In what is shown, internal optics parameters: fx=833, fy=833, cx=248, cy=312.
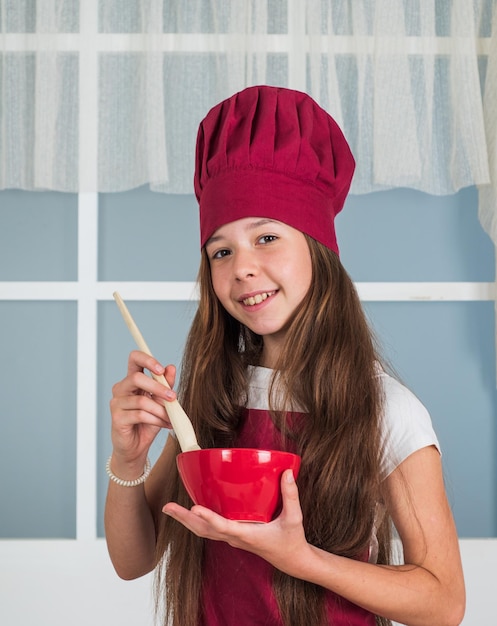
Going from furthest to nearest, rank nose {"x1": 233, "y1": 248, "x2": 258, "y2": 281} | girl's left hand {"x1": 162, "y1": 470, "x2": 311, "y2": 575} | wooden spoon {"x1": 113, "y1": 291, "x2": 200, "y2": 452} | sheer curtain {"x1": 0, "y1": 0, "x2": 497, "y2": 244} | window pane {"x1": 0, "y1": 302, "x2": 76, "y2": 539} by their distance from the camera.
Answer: window pane {"x1": 0, "y1": 302, "x2": 76, "y2": 539}, sheer curtain {"x1": 0, "y1": 0, "x2": 497, "y2": 244}, nose {"x1": 233, "y1": 248, "x2": 258, "y2": 281}, wooden spoon {"x1": 113, "y1": 291, "x2": 200, "y2": 452}, girl's left hand {"x1": 162, "y1": 470, "x2": 311, "y2": 575}

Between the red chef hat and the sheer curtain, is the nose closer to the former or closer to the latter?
the red chef hat

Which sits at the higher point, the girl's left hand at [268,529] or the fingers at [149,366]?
the fingers at [149,366]

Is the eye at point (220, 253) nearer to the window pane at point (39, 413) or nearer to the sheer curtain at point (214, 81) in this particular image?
the sheer curtain at point (214, 81)

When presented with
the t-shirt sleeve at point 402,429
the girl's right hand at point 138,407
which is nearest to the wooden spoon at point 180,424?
the girl's right hand at point 138,407

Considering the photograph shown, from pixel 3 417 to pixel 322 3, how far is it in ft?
4.37

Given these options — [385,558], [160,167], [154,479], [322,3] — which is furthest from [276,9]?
[385,558]

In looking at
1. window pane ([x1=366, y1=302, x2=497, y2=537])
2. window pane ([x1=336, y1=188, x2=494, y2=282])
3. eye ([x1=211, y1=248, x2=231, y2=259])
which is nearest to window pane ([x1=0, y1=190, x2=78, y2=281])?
window pane ([x1=336, y1=188, x2=494, y2=282])

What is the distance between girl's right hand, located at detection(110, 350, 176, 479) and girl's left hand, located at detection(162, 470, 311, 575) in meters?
0.19

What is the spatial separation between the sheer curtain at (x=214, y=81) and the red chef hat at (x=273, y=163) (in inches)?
35.0

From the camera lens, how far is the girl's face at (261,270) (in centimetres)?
112

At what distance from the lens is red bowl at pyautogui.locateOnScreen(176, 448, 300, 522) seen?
865mm

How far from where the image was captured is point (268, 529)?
87cm

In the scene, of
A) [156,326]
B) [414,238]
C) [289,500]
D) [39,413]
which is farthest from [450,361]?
[289,500]

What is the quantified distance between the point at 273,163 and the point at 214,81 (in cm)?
102
